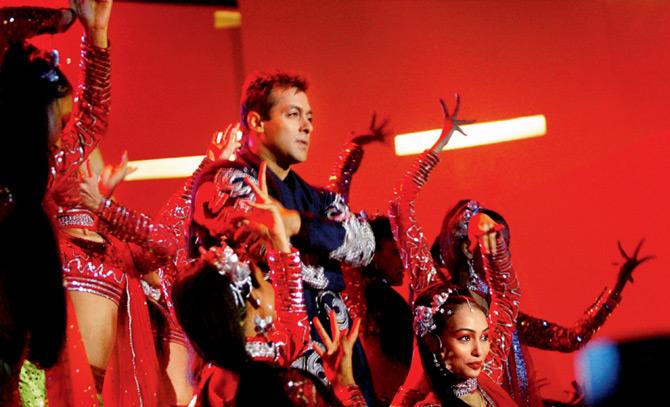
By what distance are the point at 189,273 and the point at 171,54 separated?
2.92 metres

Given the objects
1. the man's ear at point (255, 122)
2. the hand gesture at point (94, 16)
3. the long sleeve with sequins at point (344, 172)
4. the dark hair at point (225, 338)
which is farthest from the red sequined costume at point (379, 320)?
the dark hair at point (225, 338)

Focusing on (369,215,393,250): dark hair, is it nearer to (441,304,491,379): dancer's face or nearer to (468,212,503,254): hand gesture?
(468,212,503,254): hand gesture

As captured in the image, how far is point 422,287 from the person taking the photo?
140 inches

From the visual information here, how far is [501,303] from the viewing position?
3484 mm

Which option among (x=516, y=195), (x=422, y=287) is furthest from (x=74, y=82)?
(x=516, y=195)

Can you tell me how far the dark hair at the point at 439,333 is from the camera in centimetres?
308

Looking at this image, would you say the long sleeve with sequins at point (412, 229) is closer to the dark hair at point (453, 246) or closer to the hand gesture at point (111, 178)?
the dark hair at point (453, 246)

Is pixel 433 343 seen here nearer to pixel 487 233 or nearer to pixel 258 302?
pixel 487 233

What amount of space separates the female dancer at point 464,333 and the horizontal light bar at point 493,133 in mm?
1816

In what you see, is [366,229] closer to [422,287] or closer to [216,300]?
[422,287]

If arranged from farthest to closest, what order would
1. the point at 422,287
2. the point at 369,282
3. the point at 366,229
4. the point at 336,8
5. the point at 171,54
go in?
1. the point at 336,8
2. the point at 171,54
3. the point at 369,282
4. the point at 422,287
5. the point at 366,229

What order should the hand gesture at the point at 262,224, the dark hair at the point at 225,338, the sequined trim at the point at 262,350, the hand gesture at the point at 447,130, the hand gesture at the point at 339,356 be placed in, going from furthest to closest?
the hand gesture at the point at 447,130 → the hand gesture at the point at 262,224 → the hand gesture at the point at 339,356 → the sequined trim at the point at 262,350 → the dark hair at the point at 225,338

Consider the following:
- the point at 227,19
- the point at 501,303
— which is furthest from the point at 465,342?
the point at 227,19

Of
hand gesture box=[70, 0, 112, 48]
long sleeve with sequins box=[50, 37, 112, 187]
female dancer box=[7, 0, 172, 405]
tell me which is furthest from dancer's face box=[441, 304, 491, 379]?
hand gesture box=[70, 0, 112, 48]
